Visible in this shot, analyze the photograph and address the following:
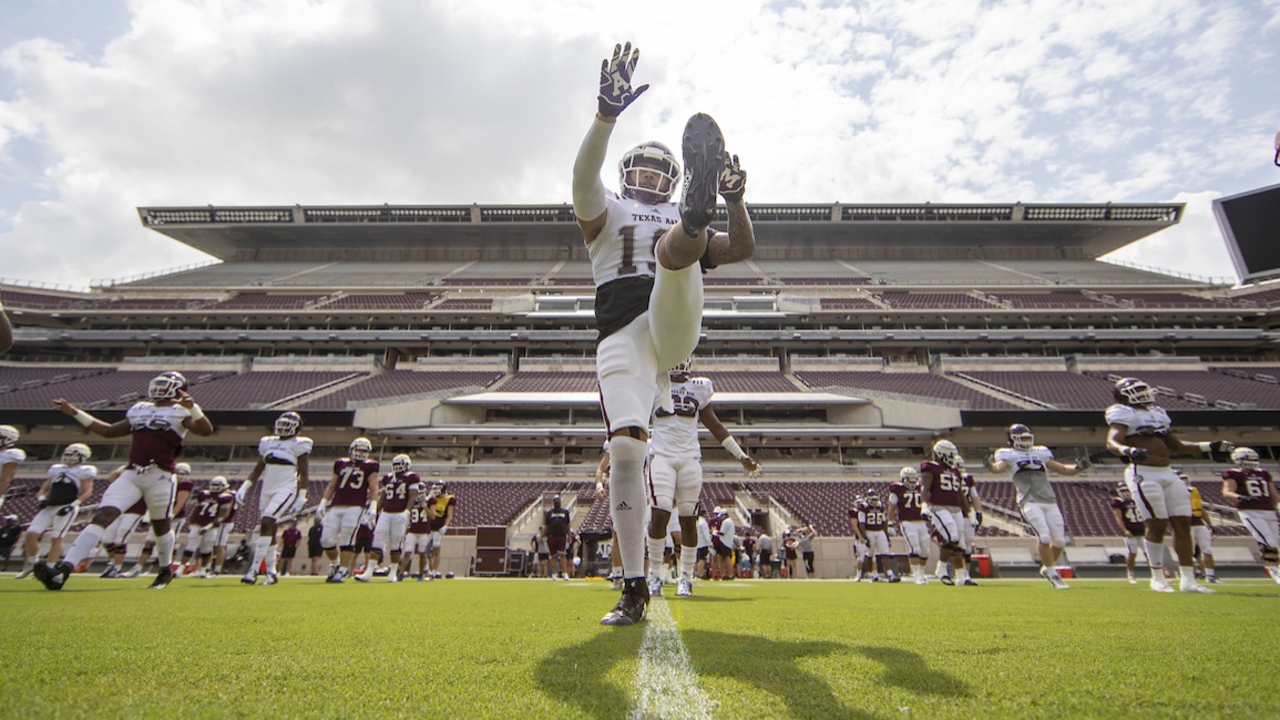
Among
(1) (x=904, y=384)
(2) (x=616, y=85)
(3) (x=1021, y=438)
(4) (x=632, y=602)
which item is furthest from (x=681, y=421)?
(1) (x=904, y=384)

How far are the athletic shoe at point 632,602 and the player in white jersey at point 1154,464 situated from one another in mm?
5576

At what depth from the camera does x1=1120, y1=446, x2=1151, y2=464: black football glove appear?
233 inches

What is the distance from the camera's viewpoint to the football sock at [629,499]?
283 cm

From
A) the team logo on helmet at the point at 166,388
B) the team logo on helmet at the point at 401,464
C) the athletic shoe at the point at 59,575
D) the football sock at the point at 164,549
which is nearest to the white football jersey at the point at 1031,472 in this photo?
the team logo on helmet at the point at 401,464

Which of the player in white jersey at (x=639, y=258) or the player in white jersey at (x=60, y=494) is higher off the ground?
the player in white jersey at (x=639, y=258)

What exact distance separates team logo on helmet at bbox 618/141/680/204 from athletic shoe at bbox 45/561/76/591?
6013mm

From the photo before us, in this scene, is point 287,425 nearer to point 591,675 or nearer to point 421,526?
point 421,526

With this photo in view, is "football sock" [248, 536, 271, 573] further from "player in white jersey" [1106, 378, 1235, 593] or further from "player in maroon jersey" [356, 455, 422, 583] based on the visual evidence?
"player in white jersey" [1106, 378, 1235, 593]

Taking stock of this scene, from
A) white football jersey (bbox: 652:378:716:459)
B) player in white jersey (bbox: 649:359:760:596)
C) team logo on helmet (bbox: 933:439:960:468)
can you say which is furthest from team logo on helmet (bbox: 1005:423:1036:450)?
white football jersey (bbox: 652:378:716:459)

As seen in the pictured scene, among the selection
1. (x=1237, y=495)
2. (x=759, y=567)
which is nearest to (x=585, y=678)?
(x=1237, y=495)

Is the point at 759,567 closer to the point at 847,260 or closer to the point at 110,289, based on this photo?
the point at 847,260

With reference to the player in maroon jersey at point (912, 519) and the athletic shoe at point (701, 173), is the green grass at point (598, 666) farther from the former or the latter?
the player in maroon jersey at point (912, 519)

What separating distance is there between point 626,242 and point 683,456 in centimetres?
351

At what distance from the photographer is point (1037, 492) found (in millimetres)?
7539
